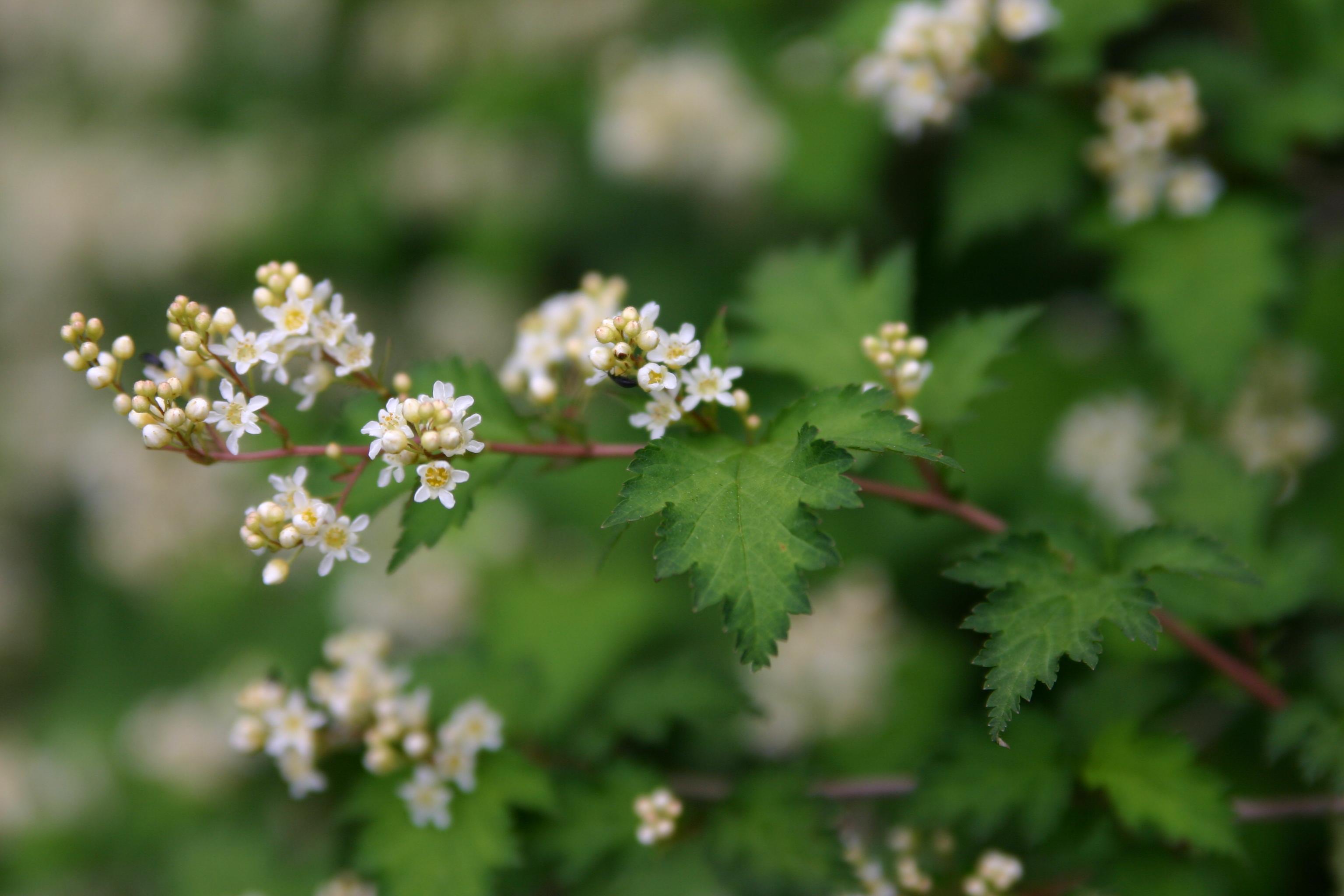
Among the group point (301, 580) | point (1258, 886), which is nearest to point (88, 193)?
point (301, 580)

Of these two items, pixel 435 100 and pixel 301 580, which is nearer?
pixel 301 580

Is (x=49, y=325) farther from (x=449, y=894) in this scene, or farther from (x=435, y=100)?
(x=449, y=894)

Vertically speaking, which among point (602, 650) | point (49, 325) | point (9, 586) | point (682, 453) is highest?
point (682, 453)

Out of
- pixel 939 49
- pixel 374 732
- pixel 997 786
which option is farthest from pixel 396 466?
pixel 939 49

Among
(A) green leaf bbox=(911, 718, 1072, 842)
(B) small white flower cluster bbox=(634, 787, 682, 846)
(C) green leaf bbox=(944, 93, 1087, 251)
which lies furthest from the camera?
(C) green leaf bbox=(944, 93, 1087, 251)

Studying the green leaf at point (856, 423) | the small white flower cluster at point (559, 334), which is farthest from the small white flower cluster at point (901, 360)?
the small white flower cluster at point (559, 334)

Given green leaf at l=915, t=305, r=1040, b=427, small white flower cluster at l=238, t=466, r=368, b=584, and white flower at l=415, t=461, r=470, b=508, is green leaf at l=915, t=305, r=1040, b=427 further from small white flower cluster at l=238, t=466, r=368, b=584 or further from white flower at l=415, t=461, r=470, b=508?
small white flower cluster at l=238, t=466, r=368, b=584

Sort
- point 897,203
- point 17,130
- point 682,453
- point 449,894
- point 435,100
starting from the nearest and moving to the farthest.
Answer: point 682,453 → point 449,894 → point 897,203 → point 435,100 → point 17,130

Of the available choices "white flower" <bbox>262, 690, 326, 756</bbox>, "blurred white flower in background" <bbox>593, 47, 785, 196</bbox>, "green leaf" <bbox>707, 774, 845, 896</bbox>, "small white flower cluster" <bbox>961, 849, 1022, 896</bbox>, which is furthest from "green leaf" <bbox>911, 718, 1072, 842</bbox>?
"blurred white flower in background" <bbox>593, 47, 785, 196</bbox>
